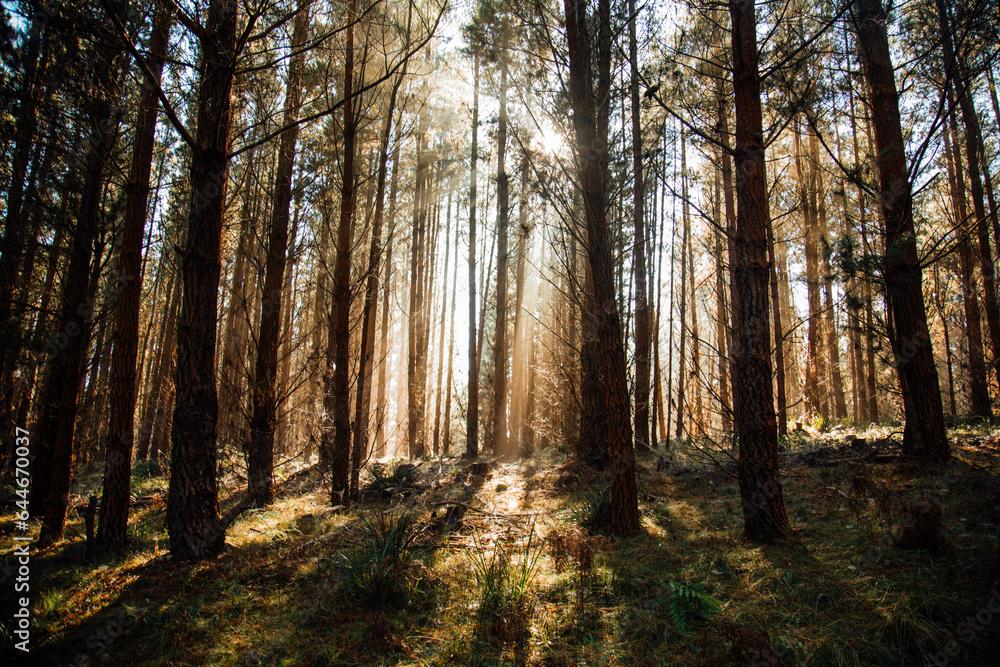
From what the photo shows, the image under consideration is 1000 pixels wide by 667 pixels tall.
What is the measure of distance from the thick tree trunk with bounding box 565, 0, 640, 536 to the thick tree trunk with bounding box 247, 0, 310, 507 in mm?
3408

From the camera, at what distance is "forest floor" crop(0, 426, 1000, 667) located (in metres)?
2.40

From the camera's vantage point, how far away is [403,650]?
2.61 m

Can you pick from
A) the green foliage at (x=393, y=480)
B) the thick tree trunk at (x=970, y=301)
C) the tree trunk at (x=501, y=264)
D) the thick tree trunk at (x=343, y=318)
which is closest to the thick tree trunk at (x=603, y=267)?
the thick tree trunk at (x=343, y=318)

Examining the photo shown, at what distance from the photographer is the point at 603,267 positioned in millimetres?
4195

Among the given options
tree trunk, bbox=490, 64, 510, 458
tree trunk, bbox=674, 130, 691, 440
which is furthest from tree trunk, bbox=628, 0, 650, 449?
tree trunk, bbox=490, 64, 510, 458

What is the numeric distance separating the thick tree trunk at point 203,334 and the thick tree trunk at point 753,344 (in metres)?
4.49

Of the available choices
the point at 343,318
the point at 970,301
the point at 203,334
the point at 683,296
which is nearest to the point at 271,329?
the point at 343,318

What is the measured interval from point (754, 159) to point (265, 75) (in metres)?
6.44

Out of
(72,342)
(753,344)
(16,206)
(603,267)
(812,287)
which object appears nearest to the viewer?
(753,344)

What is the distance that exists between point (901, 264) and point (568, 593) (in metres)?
5.51

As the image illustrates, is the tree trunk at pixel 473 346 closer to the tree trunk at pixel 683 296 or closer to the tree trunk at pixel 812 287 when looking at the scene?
the tree trunk at pixel 683 296

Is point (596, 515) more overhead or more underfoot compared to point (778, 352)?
more underfoot

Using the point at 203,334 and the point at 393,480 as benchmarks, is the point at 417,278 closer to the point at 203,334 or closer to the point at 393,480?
the point at 393,480

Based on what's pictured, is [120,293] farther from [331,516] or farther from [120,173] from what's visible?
[331,516]
